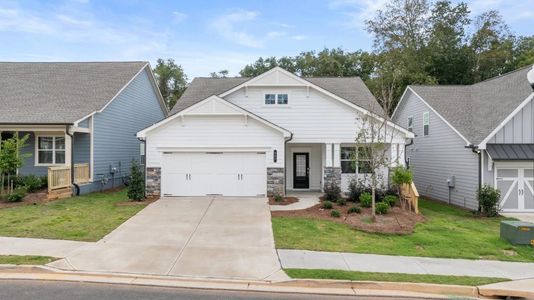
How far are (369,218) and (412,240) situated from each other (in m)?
2.28

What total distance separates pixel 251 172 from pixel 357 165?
4.74 m

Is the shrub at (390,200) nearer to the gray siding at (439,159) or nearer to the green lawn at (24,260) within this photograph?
the gray siding at (439,159)

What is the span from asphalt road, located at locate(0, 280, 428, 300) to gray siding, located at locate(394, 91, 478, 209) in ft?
40.2

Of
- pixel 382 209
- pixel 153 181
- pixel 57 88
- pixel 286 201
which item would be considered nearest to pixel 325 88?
pixel 286 201

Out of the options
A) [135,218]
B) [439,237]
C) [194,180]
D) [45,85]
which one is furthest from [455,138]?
[45,85]

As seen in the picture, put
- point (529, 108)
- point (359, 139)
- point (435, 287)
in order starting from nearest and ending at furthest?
point (435, 287)
point (359, 139)
point (529, 108)

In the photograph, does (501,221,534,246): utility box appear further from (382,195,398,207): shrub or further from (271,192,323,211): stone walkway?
(271,192,323,211): stone walkway

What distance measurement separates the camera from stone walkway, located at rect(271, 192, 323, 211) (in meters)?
14.1

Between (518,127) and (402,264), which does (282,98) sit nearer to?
(518,127)

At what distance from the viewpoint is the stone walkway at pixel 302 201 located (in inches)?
554

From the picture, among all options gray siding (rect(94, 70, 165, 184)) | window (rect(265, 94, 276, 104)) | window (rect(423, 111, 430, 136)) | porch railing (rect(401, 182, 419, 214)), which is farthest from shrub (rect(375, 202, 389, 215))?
gray siding (rect(94, 70, 165, 184))

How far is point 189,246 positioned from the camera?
902cm

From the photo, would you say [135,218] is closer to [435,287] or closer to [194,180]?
[194,180]

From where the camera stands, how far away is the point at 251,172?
16516 millimetres
